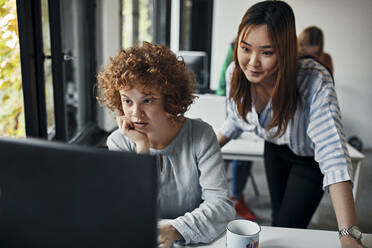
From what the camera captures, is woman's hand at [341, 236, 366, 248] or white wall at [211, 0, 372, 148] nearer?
woman's hand at [341, 236, 366, 248]

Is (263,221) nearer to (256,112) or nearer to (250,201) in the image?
(250,201)

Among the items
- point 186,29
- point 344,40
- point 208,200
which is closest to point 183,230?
point 208,200

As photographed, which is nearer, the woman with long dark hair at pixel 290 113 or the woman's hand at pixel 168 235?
the woman's hand at pixel 168 235

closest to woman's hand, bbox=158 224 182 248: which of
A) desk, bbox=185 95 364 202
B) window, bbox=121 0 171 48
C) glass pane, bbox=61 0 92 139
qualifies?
desk, bbox=185 95 364 202

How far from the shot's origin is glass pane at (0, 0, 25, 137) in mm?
1253

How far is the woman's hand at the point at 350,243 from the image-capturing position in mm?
806

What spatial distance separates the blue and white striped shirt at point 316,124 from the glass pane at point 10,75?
2.82 ft

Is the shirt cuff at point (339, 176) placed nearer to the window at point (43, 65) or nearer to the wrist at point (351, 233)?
the wrist at point (351, 233)

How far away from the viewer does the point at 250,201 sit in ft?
9.23

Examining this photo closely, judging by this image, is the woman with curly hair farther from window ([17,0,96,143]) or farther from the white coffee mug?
window ([17,0,96,143])

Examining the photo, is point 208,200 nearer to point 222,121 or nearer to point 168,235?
point 168,235

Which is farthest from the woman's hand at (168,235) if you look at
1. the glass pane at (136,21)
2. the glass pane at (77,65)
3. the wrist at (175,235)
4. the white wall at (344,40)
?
the glass pane at (136,21)

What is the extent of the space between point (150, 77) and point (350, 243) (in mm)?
672

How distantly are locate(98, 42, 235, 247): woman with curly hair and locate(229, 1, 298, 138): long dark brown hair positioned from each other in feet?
0.85
